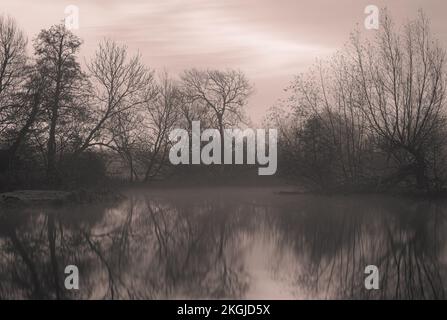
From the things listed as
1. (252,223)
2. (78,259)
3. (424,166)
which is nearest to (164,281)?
(78,259)

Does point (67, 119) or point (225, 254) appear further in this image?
point (67, 119)

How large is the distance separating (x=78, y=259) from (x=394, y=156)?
19.0 meters

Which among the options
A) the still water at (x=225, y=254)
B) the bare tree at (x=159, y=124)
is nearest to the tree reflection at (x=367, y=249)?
the still water at (x=225, y=254)

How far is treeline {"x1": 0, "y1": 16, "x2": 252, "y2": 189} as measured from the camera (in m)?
24.1

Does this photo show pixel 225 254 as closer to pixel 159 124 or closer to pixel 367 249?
pixel 367 249

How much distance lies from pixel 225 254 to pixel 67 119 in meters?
18.8

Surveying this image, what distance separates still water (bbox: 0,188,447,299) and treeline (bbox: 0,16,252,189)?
8.81 metres

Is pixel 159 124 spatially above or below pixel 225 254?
above

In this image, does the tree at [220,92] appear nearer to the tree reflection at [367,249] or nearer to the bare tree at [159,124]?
A: the bare tree at [159,124]

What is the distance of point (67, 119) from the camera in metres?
25.8

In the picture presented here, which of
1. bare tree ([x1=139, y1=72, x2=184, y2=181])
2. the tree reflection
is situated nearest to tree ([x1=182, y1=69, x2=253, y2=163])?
bare tree ([x1=139, y1=72, x2=184, y2=181])

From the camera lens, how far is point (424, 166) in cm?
2277

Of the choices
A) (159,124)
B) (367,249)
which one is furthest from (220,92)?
(367,249)

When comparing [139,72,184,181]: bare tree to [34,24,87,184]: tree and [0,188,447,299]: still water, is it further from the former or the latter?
[0,188,447,299]: still water
